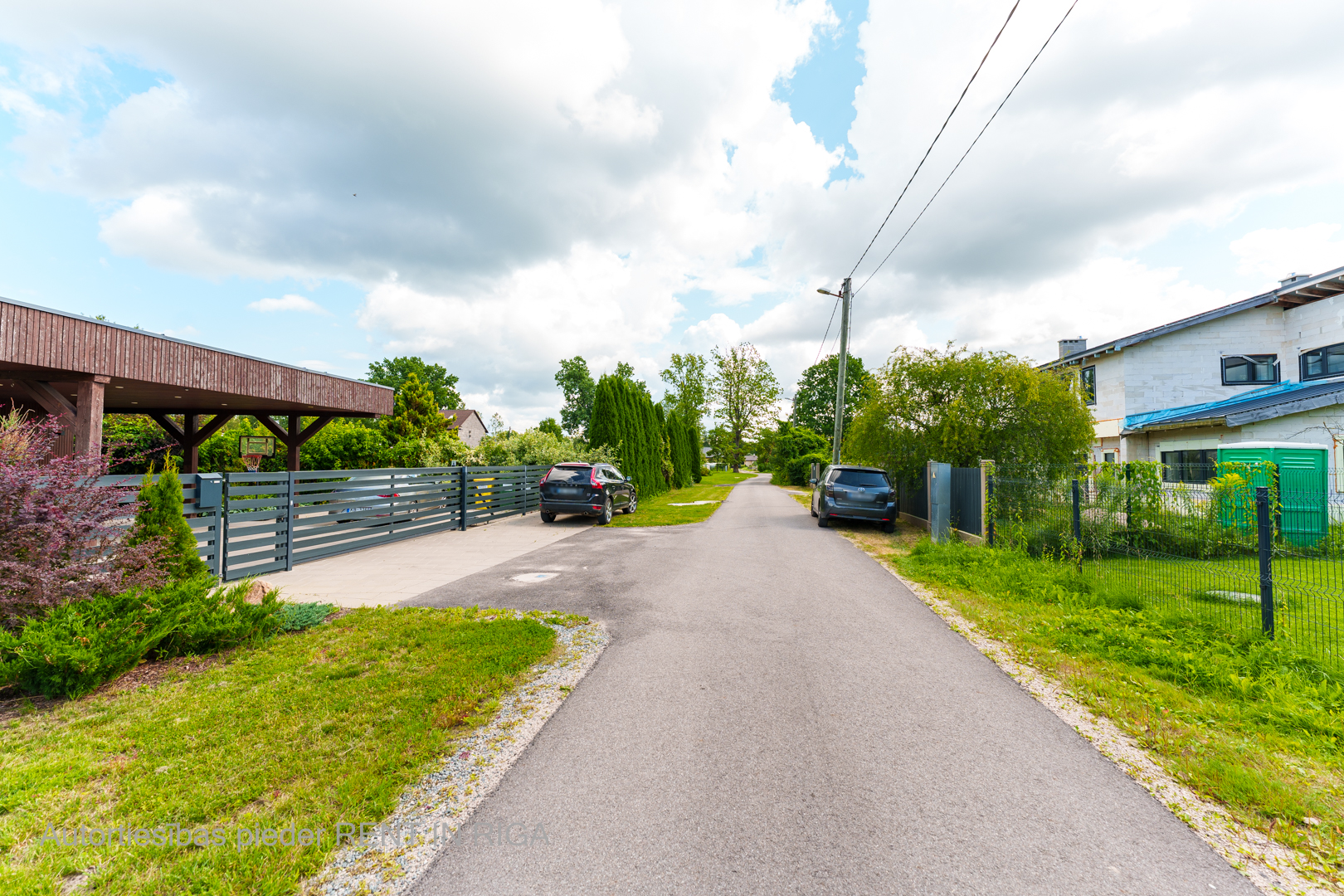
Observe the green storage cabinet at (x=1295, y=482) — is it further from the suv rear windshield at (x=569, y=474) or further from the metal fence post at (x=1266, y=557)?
the suv rear windshield at (x=569, y=474)

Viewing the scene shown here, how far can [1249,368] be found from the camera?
19.5 m

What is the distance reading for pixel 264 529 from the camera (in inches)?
344

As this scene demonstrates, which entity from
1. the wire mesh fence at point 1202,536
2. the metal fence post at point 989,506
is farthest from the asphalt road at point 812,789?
the metal fence post at point 989,506

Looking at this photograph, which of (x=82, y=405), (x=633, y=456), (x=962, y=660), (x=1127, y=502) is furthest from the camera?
(x=633, y=456)

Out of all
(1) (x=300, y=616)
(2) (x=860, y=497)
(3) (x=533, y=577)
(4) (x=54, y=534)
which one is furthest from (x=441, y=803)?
(2) (x=860, y=497)

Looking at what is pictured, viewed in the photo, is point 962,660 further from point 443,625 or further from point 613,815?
point 443,625

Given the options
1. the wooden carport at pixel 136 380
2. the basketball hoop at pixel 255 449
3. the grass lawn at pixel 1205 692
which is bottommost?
the grass lawn at pixel 1205 692

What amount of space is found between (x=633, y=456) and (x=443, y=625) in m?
19.8

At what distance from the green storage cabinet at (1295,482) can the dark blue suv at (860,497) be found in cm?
646

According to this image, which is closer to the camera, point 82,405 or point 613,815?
point 613,815

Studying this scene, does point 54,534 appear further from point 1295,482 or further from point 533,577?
point 1295,482

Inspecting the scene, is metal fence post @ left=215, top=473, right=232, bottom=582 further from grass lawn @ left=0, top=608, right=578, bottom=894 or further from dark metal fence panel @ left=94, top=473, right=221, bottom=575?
grass lawn @ left=0, top=608, right=578, bottom=894

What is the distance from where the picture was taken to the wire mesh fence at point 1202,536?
5.01 meters

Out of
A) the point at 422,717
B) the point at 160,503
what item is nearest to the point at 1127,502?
the point at 422,717
